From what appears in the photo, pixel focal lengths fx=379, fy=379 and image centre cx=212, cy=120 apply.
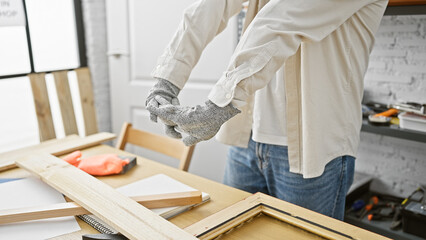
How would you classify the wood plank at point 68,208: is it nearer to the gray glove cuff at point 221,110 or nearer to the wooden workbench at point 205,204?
the wooden workbench at point 205,204

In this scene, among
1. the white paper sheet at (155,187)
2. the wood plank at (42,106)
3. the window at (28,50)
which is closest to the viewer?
the white paper sheet at (155,187)

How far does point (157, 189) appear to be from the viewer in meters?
0.92

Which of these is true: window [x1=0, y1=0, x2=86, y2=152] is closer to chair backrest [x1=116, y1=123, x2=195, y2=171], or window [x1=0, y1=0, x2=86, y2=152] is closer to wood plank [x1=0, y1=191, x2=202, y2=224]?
chair backrest [x1=116, y1=123, x2=195, y2=171]

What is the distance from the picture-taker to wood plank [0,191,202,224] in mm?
745

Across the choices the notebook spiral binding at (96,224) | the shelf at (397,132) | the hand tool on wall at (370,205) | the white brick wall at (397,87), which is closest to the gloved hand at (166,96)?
the notebook spiral binding at (96,224)

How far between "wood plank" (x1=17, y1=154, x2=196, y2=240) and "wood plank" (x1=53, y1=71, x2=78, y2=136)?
28.6 inches

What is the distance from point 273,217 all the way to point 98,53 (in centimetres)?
191

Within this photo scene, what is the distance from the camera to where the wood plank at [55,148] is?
1.12 m

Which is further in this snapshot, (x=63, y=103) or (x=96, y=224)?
(x=63, y=103)

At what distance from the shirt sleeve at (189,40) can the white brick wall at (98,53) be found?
1578 millimetres

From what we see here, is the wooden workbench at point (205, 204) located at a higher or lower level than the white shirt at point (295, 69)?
lower

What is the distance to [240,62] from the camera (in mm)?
729

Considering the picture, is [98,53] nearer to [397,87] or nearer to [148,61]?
[148,61]

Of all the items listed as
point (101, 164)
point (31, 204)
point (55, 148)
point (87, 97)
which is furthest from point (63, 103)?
point (31, 204)
